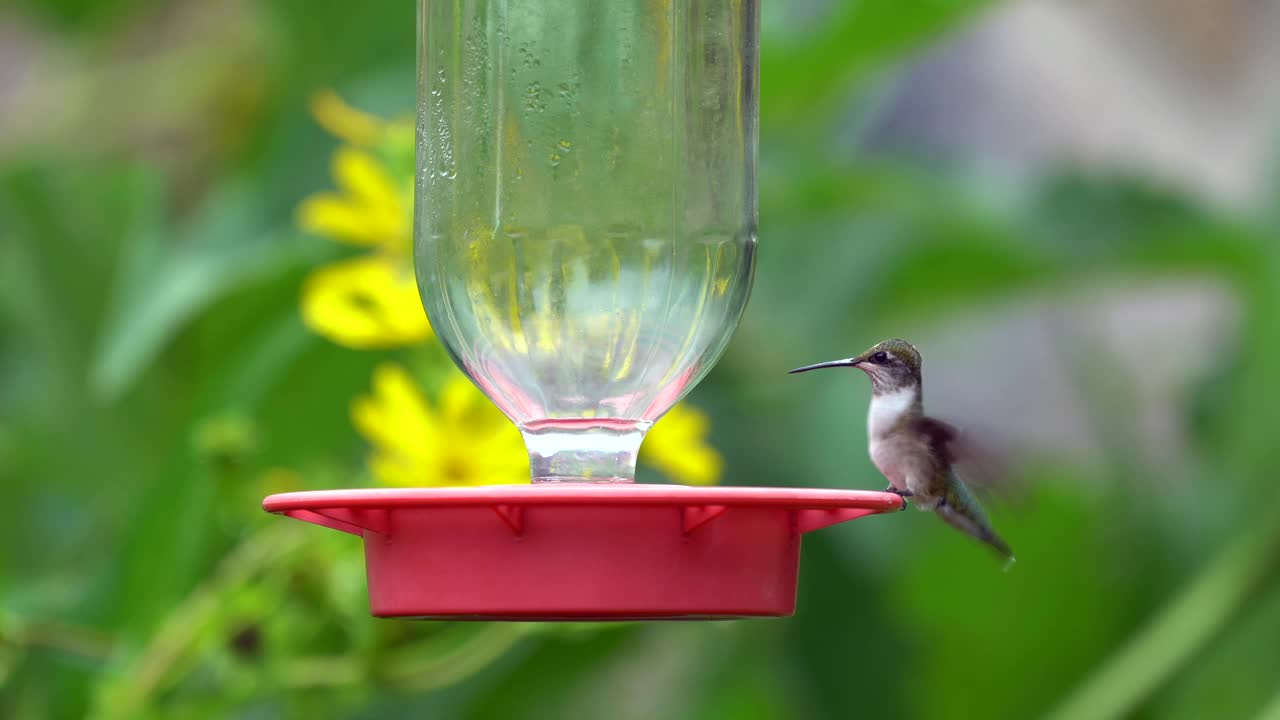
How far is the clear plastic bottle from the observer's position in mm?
892

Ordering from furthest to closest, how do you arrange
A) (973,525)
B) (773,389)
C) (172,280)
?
1. (773,389)
2. (172,280)
3. (973,525)

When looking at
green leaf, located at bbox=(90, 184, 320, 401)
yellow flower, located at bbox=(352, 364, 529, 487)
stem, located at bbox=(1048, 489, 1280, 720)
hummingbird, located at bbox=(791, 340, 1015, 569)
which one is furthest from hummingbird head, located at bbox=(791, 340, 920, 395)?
stem, located at bbox=(1048, 489, 1280, 720)

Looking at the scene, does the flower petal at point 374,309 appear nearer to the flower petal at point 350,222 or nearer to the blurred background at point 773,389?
the flower petal at point 350,222

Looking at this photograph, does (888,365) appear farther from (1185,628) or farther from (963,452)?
(1185,628)

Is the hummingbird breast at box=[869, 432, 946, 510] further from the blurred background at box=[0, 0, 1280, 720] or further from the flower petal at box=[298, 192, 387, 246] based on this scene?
the flower petal at box=[298, 192, 387, 246]

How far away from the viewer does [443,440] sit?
107 cm

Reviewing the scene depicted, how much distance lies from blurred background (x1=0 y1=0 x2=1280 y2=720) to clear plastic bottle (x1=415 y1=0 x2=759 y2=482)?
0.24 metres

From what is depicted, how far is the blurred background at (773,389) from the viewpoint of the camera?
1495 mm

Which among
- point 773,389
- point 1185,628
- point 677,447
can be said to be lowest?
point 1185,628

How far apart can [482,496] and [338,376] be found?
3.44 ft

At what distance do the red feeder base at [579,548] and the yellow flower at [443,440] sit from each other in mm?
279

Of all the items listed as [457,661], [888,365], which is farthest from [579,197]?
[457,661]

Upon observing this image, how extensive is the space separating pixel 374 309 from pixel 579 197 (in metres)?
0.32

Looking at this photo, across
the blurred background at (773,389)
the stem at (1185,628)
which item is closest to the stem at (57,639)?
the blurred background at (773,389)
